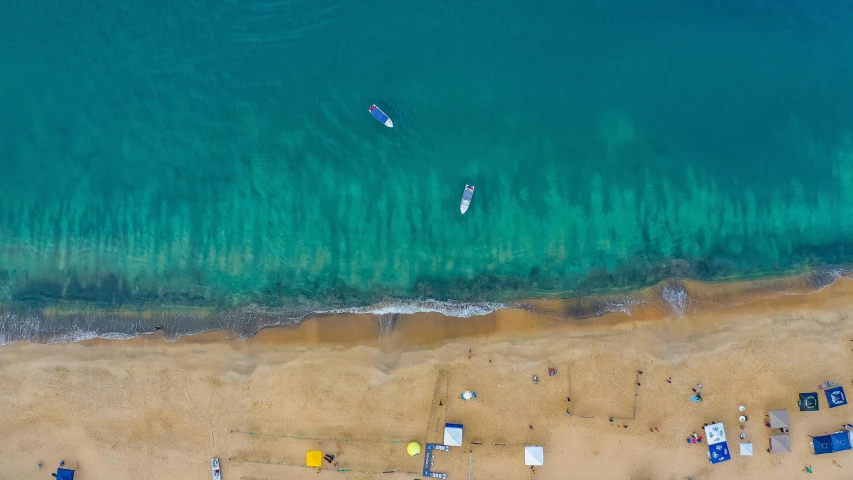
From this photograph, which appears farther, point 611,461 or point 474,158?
→ point 474,158

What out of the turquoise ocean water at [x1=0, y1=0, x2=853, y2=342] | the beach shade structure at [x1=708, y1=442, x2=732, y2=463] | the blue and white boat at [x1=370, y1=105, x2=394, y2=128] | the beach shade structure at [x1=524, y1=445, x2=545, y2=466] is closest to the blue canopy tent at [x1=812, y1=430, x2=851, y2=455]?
the beach shade structure at [x1=708, y1=442, x2=732, y2=463]

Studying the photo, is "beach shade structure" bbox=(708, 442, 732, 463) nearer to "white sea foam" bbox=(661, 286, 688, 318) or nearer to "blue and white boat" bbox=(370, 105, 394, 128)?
"white sea foam" bbox=(661, 286, 688, 318)

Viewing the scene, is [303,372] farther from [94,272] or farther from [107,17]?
[107,17]

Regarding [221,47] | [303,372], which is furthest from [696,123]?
[221,47]

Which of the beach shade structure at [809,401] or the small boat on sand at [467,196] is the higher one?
the small boat on sand at [467,196]

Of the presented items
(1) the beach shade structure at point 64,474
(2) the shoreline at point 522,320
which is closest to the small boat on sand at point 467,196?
(2) the shoreline at point 522,320

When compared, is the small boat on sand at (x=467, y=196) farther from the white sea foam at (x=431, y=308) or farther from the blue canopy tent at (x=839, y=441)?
the blue canopy tent at (x=839, y=441)
